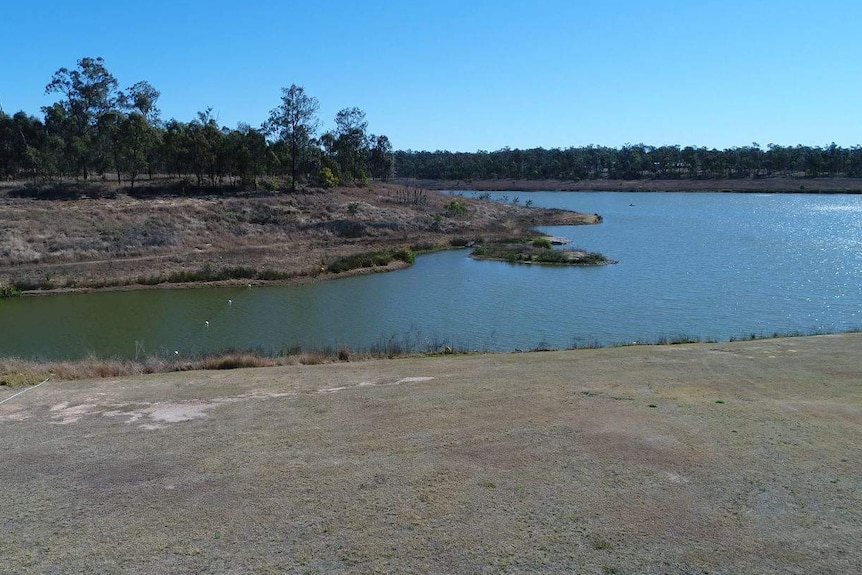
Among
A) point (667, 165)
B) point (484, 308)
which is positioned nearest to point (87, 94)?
point (484, 308)

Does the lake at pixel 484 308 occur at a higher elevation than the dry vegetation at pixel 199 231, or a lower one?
lower

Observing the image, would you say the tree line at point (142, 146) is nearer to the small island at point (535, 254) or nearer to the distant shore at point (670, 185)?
the small island at point (535, 254)

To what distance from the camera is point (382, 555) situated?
8.23 m

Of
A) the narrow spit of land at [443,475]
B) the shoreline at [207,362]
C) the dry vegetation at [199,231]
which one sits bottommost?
the shoreline at [207,362]

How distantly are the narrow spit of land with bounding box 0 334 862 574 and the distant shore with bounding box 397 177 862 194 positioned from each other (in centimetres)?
13238

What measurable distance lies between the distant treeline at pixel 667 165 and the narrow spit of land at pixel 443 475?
165 metres

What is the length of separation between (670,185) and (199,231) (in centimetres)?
12726

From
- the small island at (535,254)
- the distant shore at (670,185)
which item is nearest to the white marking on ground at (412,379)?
the small island at (535,254)

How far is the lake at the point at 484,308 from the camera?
1096 inches

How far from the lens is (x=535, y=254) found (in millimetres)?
53781

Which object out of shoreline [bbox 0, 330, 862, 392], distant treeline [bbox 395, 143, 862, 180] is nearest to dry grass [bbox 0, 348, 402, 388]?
shoreline [bbox 0, 330, 862, 392]

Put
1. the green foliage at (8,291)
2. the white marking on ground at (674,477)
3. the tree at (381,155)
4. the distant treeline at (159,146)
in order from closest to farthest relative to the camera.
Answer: the white marking on ground at (674,477) < the green foliage at (8,291) < the distant treeline at (159,146) < the tree at (381,155)

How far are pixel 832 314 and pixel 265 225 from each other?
147ft

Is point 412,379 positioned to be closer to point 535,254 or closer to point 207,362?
point 207,362
